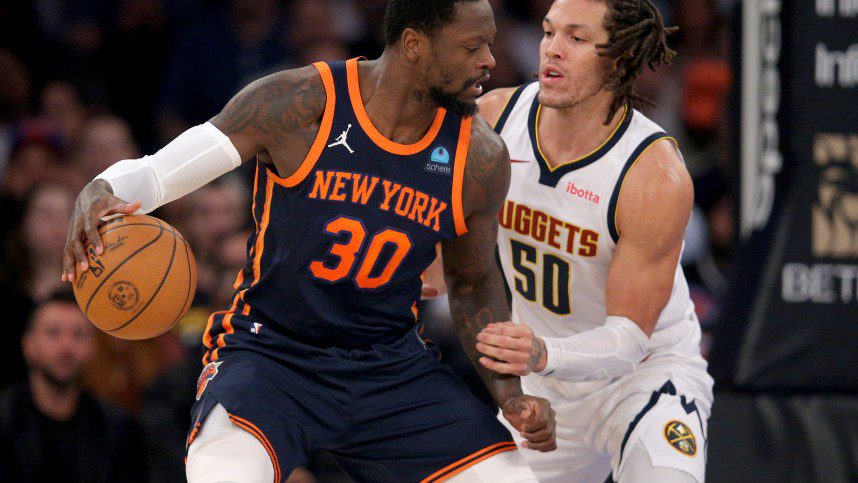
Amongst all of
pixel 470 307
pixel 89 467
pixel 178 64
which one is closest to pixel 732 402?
pixel 470 307

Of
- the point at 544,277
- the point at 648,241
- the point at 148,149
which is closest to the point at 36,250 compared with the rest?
the point at 148,149

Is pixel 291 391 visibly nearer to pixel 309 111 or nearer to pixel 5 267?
pixel 309 111

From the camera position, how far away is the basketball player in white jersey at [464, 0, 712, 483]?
4398mm

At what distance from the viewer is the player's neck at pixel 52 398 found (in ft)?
20.1

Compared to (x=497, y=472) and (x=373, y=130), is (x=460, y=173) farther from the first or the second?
(x=497, y=472)

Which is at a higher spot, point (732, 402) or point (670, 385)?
point (670, 385)

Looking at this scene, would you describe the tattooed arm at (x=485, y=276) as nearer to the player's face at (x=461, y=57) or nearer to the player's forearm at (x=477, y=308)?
the player's forearm at (x=477, y=308)

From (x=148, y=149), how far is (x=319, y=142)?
498 centimetres

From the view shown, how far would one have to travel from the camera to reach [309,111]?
3.98 metres

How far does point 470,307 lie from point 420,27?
1007 millimetres

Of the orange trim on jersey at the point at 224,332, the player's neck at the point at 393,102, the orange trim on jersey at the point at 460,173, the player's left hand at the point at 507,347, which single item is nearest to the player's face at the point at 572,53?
the orange trim on jersey at the point at 460,173

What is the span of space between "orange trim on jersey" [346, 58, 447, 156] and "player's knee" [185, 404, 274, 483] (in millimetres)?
995

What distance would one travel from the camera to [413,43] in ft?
13.2

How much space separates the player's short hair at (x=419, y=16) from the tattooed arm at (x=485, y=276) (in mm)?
416
